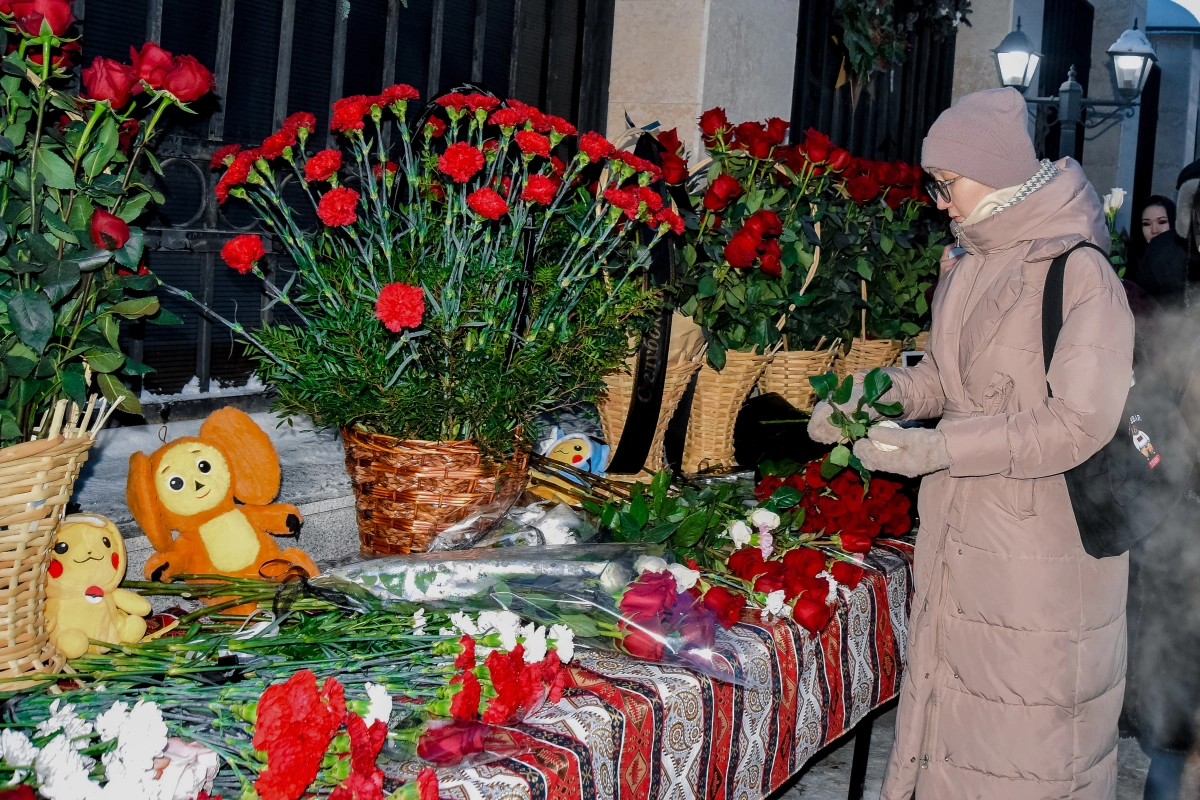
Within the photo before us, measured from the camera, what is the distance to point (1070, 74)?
7.81 m

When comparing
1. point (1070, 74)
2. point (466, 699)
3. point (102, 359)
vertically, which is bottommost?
point (466, 699)

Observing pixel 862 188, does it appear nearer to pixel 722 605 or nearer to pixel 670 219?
pixel 670 219

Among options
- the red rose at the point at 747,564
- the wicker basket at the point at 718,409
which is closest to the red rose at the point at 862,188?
the wicker basket at the point at 718,409

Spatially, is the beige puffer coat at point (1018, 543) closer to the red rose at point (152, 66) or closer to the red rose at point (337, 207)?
the red rose at point (337, 207)

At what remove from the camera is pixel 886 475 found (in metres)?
2.70

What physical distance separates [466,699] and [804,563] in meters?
0.90

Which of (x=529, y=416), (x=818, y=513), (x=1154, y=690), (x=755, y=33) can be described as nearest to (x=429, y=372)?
(x=529, y=416)

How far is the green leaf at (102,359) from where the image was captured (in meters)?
1.47

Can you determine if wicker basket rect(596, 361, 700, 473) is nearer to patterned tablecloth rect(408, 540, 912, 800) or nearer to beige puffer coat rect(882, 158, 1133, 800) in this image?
patterned tablecloth rect(408, 540, 912, 800)

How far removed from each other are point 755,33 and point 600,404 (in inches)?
82.7

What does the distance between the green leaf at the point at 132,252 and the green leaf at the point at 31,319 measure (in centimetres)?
13

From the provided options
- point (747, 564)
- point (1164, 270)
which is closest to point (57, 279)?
point (747, 564)

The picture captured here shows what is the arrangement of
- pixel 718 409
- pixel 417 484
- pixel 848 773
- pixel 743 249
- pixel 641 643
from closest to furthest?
pixel 641 643
pixel 417 484
pixel 743 249
pixel 718 409
pixel 848 773

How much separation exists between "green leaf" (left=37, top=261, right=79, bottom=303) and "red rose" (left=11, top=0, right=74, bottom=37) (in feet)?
0.95
